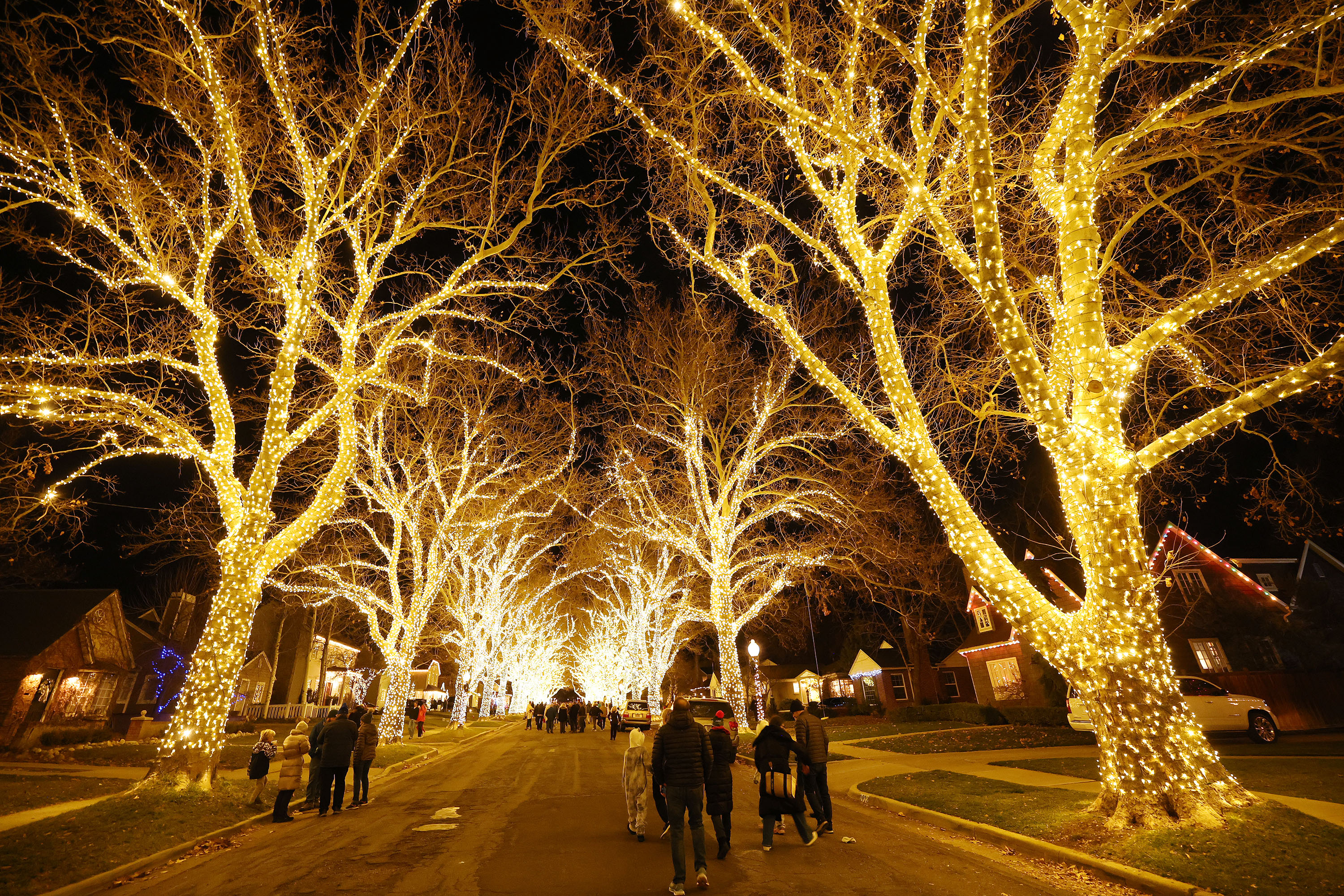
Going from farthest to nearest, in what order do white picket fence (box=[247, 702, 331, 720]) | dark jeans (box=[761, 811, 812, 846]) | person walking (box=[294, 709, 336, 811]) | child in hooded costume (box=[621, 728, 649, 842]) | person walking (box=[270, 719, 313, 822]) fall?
white picket fence (box=[247, 702, 331, 720]) < person walking (box=[294, 709, 336, 811]) < person walking (box=[270, 719, 313, 822]) < child in hooded costume (box=[621, 728, 649, 842]) < dark jeans (box=[761, 811, 812, 846])

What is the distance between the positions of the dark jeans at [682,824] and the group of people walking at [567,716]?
30.1 meters

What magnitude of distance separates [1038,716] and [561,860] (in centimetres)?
2342

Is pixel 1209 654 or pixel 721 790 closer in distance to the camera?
pixel 721 790

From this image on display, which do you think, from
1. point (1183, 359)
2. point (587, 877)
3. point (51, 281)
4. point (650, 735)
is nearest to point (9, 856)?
point (587, 877)

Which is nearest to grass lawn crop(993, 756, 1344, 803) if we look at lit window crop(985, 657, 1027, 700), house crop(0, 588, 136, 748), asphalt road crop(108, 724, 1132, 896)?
asphalt road crop(108, 724, 1132, 896)

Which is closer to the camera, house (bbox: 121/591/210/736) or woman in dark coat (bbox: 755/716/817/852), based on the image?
woman in dark coat (bbox: 755/716/817/852)

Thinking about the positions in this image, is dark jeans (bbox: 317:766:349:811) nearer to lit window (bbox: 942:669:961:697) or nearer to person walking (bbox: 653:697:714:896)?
person walking (bbox: 653:697:714:896)

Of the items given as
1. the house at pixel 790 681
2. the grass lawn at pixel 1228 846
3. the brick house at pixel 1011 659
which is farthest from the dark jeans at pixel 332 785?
the house at pixel 790 681

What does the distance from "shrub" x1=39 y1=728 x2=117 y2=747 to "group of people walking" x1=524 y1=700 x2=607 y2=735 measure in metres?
19.0

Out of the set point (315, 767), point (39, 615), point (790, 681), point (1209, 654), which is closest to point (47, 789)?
Answer: point (315, 767)

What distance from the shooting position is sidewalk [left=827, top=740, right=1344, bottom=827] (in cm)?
817

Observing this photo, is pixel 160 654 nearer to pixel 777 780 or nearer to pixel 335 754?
pixel 335 754

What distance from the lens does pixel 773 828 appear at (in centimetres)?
766

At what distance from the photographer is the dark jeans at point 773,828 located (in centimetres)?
752
